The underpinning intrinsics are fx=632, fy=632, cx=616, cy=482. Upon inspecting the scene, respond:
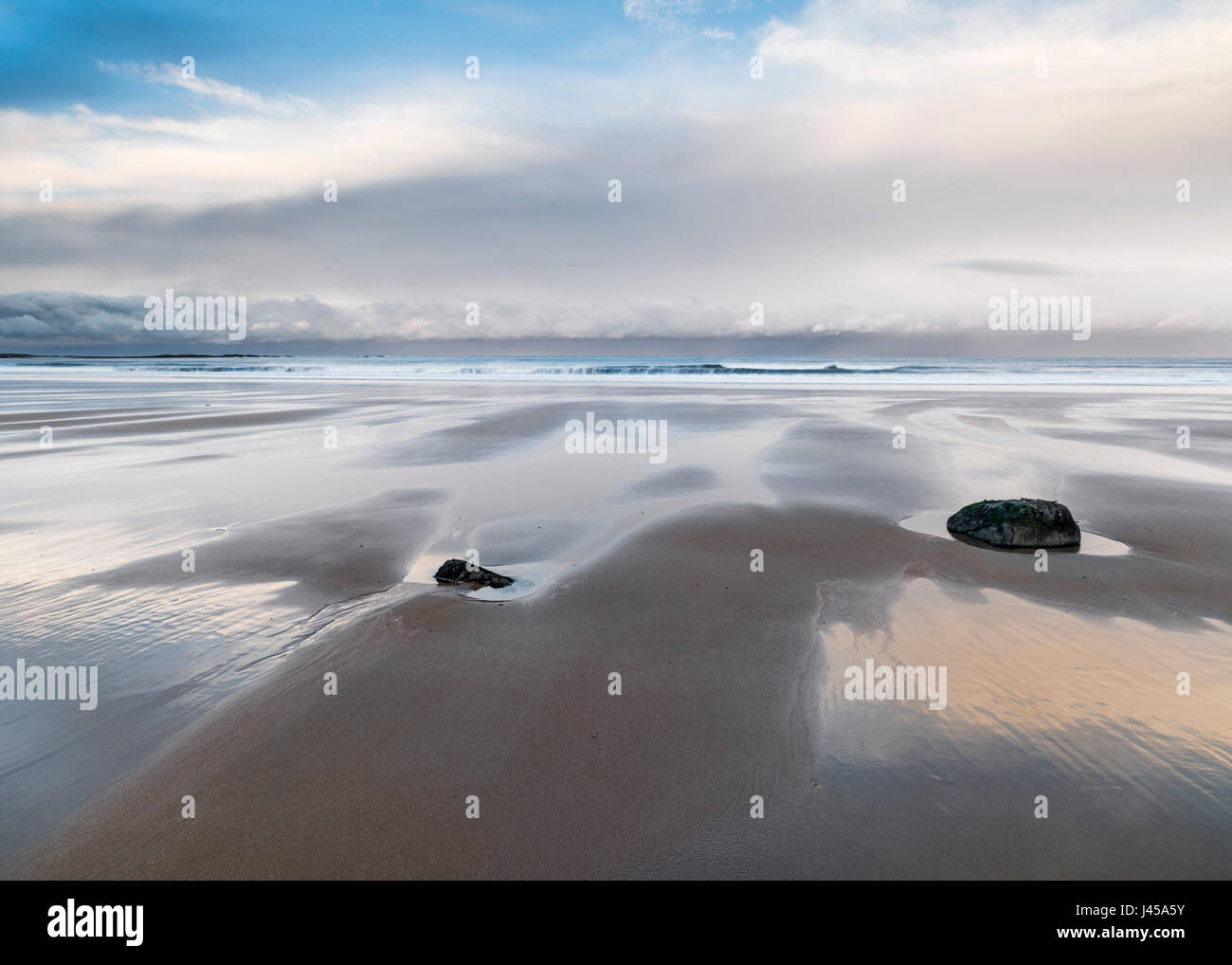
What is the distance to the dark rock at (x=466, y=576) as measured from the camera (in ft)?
18.0

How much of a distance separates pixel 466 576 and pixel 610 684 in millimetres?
2031

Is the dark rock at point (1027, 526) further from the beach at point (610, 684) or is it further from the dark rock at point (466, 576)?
the dark rock at point (466, 576)

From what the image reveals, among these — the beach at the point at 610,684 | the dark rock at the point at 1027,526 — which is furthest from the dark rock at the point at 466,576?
the dark rock at the point at 1027,526

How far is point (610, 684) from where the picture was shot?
4008 millimetres

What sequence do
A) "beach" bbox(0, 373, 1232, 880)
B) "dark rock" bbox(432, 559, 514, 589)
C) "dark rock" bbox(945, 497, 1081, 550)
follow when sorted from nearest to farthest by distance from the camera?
"beach" bbox(0, 373, 1232, 880)
"dark rock" bbox(432, 559, 514, 589)
"dark rock" bbox(945, 497, 1081, 550)

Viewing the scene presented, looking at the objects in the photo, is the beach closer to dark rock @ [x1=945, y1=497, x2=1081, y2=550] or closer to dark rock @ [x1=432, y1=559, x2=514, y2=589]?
dark rock @ [x1=432, y1=559, x2=514, y2=589]

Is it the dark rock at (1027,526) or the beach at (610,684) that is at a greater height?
the dark rock at (1027,526)

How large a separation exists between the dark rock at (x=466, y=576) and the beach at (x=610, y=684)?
5.9 inches

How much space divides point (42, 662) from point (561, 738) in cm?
366

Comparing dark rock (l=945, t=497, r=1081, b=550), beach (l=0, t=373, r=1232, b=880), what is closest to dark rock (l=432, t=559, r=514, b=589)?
beach (l=0, t=373, r=1232, b=880)

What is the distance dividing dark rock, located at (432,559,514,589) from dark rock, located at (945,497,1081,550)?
16.9 feet

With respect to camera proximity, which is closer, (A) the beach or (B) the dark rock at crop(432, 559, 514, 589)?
(A) the beach

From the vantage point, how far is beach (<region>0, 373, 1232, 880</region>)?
2.71m
